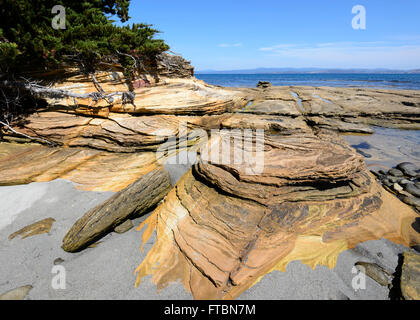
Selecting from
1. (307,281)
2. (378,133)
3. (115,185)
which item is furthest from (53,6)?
(378,133)

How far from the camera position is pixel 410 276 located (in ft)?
12.3

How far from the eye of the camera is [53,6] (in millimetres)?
6816

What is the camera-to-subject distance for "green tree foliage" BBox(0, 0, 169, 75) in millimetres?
6168

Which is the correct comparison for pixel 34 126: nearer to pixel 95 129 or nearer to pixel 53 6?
pixel 95 129

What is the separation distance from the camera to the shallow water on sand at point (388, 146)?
9.46 metres

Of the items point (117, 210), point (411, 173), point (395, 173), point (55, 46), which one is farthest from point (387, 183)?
point (55, 46)

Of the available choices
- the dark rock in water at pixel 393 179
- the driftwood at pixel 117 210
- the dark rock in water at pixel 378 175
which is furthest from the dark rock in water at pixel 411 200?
the driftwood at pixel 117 210

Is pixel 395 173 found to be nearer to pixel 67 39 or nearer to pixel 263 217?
pixel 263 217

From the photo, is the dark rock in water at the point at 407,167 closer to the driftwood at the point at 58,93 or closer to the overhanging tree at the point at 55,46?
the overhanging tree at the point at 55,46

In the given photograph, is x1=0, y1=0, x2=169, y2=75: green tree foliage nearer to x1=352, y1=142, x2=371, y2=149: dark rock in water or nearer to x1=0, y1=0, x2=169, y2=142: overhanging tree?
x1=0, y1=0, x2=169, y2=142: overhanging tree

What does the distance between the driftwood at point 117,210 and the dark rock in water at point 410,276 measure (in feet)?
18.9

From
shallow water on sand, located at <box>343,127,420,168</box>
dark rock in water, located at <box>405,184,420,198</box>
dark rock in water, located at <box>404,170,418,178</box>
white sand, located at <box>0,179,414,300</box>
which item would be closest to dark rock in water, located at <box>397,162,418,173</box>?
dark rock in water, located at <box>404,170,418,178</box>

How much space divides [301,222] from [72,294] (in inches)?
199

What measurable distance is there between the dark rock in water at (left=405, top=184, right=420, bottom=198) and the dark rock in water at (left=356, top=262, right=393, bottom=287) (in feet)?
13.7
